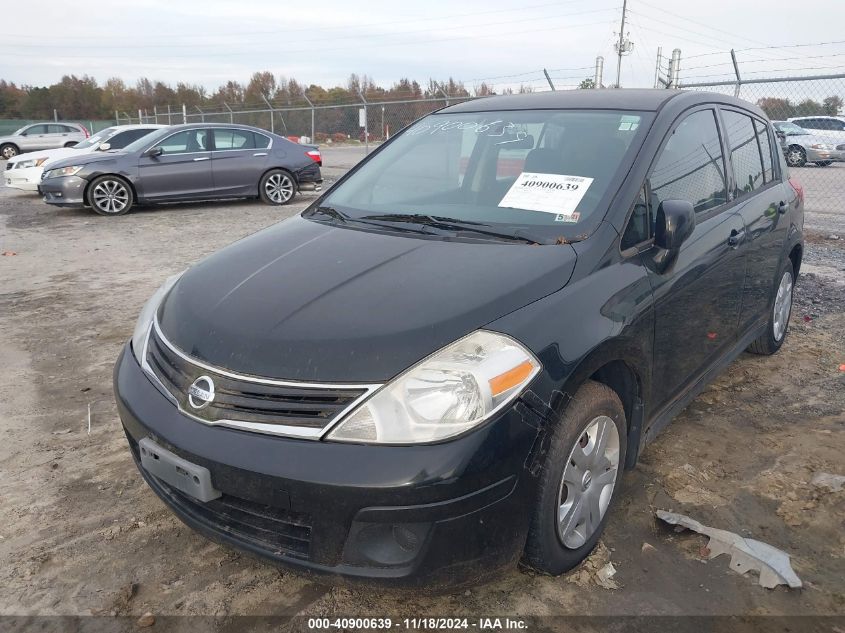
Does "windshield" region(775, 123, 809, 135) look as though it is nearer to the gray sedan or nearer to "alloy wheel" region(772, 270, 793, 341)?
the gray sedan

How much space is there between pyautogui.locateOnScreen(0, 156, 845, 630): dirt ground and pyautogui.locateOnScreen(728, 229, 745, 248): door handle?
3.25 ft

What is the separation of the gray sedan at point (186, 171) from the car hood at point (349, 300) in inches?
355

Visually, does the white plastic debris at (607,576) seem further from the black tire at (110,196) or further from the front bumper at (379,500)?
the black tire at (110,196)

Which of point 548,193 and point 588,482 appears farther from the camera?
point 548,193

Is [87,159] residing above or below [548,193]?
above

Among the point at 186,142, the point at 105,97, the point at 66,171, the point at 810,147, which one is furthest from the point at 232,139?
the point at 105,97

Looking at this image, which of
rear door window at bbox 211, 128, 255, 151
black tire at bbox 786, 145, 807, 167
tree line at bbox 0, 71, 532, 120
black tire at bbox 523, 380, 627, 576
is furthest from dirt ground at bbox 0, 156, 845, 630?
tree line at bbox 0, 71, 532, 120

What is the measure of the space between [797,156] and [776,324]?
14976 millimetres

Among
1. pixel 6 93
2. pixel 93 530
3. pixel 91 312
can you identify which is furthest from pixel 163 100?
pixel 93 530

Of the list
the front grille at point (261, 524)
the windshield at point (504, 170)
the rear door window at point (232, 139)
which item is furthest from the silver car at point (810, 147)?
the front grille at point (261, 524)

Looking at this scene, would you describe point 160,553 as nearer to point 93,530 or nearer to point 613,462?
point 93,530

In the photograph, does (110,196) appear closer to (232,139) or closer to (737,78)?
(232,139)

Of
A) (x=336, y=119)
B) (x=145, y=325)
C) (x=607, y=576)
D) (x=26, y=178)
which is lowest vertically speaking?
(x=607, y=576)

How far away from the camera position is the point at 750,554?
96.5 inches
